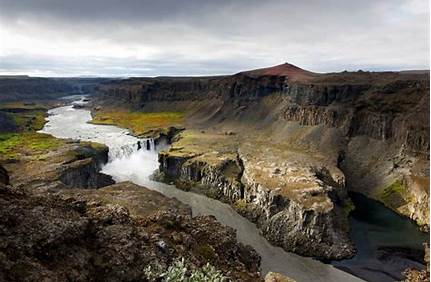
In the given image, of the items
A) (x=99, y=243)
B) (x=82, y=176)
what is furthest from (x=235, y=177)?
(x=99, y=243)

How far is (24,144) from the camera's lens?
391 feet

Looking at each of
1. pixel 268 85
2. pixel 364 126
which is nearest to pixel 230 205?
pixel 364 126

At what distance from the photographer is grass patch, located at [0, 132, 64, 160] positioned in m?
102

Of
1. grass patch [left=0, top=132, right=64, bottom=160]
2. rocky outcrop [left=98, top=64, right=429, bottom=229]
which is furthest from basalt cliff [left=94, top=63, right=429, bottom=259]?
grass patch [left=0, top=132, right=64, bottom=160]

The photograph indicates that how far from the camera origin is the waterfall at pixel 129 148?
375 feet

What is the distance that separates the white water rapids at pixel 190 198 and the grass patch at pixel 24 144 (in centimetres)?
1411

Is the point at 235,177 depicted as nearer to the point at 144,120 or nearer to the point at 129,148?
the point at 129,148

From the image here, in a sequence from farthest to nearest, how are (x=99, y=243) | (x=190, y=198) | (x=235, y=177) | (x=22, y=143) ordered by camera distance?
(x=22, y=143) → (x=235, y=177) → (x=190, y=198) → (x=99, y=243)

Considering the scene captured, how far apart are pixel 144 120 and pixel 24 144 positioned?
6705 cm

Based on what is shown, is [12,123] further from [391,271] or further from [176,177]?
[391,271]

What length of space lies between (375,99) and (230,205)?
53339 mm

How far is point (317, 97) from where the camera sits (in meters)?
126

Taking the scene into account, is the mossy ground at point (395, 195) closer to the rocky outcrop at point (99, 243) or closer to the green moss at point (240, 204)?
the green moss at point (240, 204)

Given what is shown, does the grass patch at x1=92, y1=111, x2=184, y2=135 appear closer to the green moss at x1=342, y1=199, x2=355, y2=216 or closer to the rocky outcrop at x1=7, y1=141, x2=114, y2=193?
the rocky outcrop at x1=7, y1=141, x2=114, y2=193
